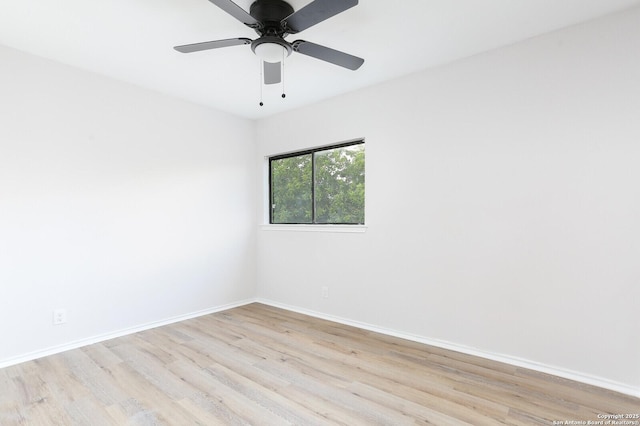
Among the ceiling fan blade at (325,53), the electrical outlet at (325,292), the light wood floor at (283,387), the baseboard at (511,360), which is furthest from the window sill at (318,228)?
the ceiling fan blade at (325,53)

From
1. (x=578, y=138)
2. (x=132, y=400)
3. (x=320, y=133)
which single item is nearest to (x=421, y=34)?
(x=578, y=138)

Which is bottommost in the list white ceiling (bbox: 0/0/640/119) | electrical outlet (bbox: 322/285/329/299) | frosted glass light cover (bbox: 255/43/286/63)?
electrical outlet (bbox: 322/285/329/299)

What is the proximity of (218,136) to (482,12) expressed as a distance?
9.66 ft

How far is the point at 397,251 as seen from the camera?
306 centimetres

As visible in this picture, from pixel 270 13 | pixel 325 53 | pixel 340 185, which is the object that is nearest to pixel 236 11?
pixel 270 13

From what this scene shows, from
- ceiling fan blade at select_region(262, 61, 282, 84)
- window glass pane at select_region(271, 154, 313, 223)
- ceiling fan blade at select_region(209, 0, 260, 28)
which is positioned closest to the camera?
ceiling fan blade at select_region(209, 0, 260, 28)

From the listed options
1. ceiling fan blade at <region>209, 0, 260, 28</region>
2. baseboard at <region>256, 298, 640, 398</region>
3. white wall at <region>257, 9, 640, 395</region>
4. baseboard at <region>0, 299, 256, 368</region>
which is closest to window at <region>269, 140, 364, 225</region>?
white wall at <region>257, 9, 640, 395</region>

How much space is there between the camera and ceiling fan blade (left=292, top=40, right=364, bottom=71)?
6.66ft

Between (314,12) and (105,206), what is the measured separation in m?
2.55

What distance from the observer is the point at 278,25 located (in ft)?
6.38

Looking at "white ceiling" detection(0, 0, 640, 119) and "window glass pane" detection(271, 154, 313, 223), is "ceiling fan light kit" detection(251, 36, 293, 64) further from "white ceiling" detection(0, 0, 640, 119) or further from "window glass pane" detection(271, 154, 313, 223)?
"window glass pane" detection(271, 154, 313, 223)

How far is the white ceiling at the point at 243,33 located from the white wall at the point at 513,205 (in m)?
0.22

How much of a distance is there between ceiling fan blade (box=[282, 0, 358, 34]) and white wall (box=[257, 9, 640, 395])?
4.71ft

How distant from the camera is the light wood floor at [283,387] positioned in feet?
6.05
